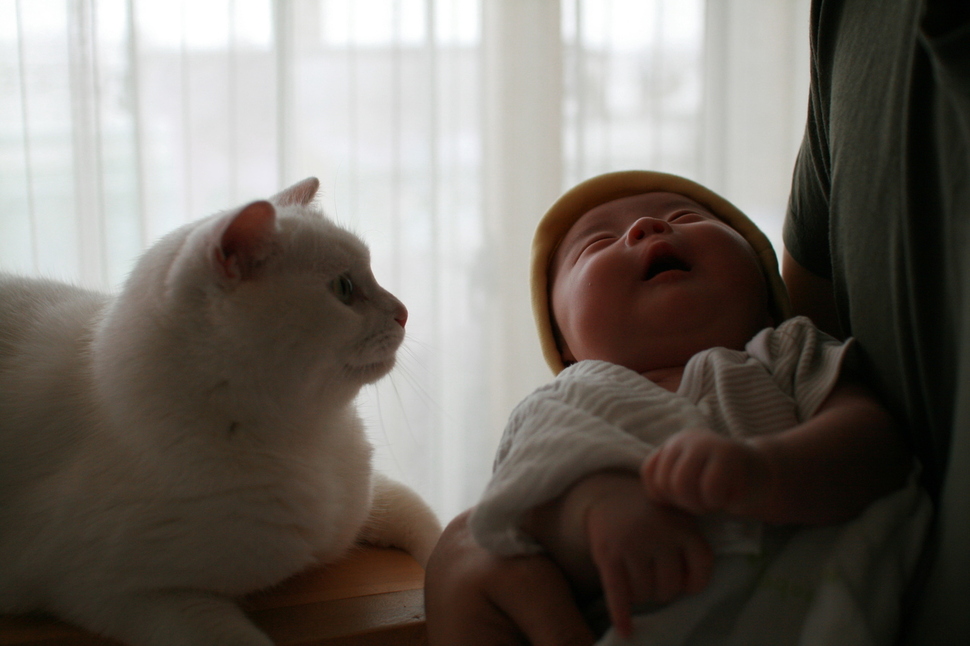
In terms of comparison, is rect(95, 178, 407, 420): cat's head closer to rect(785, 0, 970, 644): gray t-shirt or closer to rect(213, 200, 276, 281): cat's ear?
rect(213, 200, 276, 281): cat's ear

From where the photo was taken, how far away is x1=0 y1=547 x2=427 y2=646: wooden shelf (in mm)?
623

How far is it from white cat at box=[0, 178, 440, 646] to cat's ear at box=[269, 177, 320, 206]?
144 millimetres

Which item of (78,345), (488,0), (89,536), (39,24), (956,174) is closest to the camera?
(956,174)

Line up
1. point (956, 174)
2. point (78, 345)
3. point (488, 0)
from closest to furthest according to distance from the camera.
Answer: point (956, 174)
point (78, 345)
point (488, 0)

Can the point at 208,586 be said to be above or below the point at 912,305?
below

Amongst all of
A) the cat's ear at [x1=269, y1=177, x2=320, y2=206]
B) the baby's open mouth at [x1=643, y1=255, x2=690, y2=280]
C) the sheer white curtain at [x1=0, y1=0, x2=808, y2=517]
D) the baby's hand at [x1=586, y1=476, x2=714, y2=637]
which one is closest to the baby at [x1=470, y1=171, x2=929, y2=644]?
the baby's hand at [x1=586, y1=476, x2=714, y2=637]

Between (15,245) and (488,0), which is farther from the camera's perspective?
(488,0)

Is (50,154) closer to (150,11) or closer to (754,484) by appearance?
(150,11)

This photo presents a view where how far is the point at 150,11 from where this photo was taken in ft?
5.16

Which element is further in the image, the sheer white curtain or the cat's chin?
the sheer white curtain

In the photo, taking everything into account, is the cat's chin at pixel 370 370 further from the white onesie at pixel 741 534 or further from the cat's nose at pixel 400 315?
the white onesie at pixel 741 534

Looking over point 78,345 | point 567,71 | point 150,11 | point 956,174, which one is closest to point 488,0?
point 567,71

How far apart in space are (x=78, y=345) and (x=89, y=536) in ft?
0.85

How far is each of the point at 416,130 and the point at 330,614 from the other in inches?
56.5
